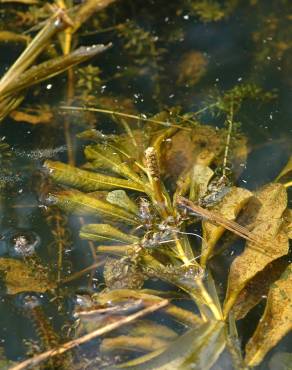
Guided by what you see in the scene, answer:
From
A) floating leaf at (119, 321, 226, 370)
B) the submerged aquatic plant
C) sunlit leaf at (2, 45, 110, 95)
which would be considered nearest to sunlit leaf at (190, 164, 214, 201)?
the submerged aquatic plant

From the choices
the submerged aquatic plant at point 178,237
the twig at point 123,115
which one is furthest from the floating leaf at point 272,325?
the twig at point 123,115

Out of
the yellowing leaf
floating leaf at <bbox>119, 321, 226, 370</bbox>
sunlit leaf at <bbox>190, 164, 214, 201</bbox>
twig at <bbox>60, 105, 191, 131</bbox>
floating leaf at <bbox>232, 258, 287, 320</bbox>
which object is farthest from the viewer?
twig at <bbox>60, 105, 191, 131</bbox>

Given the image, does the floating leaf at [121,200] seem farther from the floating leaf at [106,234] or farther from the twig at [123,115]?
the twig at [123,115]

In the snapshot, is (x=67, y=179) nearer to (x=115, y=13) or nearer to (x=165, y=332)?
(x=165, y=332)

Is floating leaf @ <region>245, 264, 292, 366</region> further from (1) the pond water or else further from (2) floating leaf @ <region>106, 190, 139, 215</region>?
(2) floating leaf @ <region>106, 190, 139, 215</region>

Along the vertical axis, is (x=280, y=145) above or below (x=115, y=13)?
below

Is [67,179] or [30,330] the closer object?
[30,330]

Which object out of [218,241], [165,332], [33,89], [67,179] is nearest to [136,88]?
[33,89]
